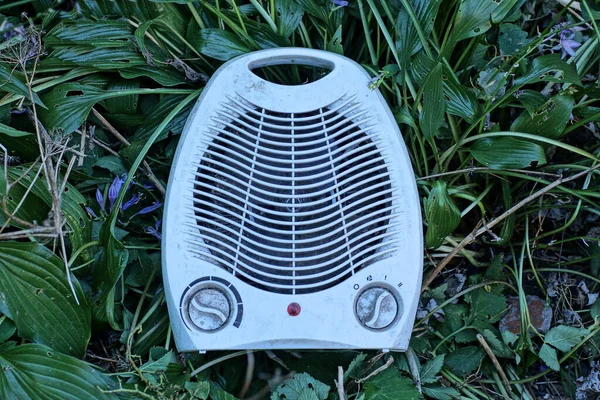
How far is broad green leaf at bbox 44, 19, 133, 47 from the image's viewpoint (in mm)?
1137

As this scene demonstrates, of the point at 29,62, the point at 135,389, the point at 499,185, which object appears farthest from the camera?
the point at 499,185

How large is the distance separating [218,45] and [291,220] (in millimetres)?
321

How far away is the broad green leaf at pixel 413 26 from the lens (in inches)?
43.9

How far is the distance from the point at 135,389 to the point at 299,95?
20.0 inches

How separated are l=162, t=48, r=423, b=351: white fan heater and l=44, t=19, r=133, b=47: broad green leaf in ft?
0.59

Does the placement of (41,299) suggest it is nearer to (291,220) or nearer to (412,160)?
(291,220)

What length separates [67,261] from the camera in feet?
3.56

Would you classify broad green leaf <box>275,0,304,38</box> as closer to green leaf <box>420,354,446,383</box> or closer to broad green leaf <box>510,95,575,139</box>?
broad green leaf <box>510,95,575,139</box>

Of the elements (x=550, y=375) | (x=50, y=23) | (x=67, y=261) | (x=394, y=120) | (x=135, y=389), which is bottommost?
(x=550, y=375)

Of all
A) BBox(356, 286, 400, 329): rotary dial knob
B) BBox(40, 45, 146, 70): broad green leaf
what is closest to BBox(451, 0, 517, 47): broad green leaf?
BBox(356, 286, 400, 329): rotary dial knob

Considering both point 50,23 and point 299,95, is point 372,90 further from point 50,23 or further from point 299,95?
point 50,23

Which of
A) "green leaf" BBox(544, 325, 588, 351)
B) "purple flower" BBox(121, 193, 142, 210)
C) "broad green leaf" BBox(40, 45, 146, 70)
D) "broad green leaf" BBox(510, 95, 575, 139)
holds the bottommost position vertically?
"green leaf" BBox(544, 325, 588, 351)

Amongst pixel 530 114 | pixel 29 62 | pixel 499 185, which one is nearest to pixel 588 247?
pixel 499 185

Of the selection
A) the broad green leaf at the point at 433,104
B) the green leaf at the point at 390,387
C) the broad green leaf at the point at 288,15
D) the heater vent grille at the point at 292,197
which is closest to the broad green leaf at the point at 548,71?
the broad green leaf at the point at 433,104
